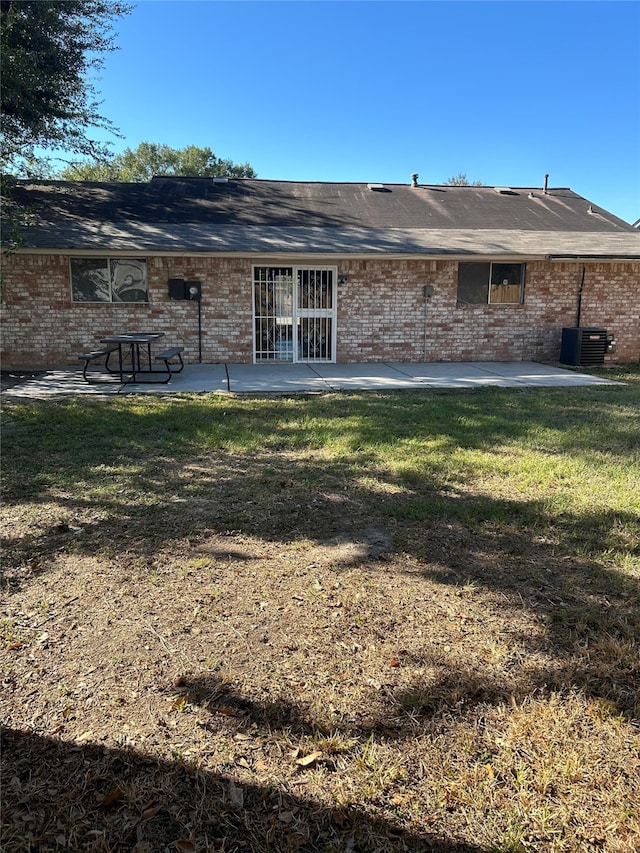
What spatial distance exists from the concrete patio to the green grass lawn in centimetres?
444

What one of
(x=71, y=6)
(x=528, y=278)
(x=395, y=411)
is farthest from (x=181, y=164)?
(x=395, y=411)

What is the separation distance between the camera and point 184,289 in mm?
12602

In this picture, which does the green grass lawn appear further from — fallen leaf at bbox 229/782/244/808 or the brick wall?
the brick wall

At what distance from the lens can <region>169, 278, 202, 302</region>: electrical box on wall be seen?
41.2 feet

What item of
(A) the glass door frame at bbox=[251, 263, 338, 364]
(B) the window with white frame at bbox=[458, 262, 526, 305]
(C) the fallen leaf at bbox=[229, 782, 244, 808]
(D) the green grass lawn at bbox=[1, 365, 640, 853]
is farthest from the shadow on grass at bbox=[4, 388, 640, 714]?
(B) the window with white frame at bbox=[458, 262, 526, 305]

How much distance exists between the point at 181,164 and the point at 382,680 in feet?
151

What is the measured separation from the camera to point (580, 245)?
13.9m

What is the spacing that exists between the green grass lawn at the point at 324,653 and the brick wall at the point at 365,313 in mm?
8024

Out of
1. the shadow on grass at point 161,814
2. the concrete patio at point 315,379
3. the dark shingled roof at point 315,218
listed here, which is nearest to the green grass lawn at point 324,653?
the shadow on grass at point 161,814

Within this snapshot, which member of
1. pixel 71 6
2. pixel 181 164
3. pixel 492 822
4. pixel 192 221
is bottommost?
pixel 492 822

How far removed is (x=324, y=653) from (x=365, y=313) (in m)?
11.4

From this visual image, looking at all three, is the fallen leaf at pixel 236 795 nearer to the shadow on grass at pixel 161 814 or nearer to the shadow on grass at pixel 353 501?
the shadow on grass at pixel 161 814

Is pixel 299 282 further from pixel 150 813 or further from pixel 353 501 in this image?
pixel 150 813

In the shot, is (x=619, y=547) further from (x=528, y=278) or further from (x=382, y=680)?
(x=528, y=278)
